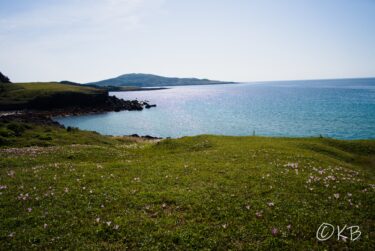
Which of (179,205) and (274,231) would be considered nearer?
(274,231)

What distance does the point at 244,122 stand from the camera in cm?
10012

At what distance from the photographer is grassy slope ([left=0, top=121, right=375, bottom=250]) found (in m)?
10.9

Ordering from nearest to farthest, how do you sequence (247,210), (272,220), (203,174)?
(272,220) < (247,210) < (203,174)

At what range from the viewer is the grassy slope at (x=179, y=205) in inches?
428

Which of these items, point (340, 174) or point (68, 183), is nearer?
point (68, 183)

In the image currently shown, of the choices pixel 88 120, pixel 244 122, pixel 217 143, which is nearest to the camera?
pixel 217 143

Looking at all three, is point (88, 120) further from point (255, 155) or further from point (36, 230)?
point (36, 230)

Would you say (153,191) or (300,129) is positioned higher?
(153,191)

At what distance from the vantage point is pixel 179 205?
13922 millimetres

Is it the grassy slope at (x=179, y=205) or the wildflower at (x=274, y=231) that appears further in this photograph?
the wildflower at (x=274, y=231)

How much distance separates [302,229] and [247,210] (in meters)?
2.76

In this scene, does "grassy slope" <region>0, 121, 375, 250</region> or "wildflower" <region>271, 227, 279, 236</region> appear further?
"wildflower" <region>271, 227, 279, 236</region>

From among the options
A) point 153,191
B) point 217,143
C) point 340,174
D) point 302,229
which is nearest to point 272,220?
point 302,229

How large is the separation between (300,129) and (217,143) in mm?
57753
